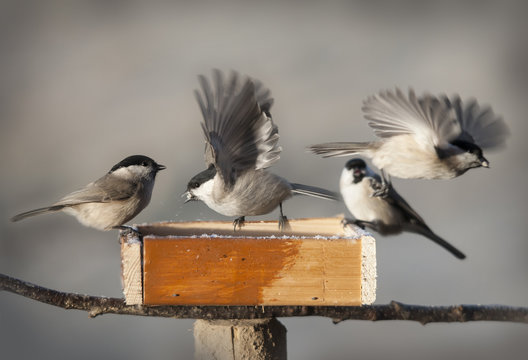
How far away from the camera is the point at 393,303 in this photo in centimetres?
171

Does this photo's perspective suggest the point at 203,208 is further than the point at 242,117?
Yes

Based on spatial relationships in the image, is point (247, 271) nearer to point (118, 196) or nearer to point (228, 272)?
point (228, 272)

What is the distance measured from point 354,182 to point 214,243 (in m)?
1.41

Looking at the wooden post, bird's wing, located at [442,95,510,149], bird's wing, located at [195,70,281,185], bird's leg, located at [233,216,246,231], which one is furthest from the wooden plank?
bird's wing, located at [442,95,510,149]

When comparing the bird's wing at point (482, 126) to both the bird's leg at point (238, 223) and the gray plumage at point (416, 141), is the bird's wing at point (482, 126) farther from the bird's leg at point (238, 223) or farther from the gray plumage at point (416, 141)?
the bird's leg at point (238, 223)

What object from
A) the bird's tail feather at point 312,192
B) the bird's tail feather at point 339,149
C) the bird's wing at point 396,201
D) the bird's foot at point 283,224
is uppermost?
the bird's tail feather at point 339,149

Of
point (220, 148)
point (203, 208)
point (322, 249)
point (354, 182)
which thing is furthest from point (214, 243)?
point (354, 182)

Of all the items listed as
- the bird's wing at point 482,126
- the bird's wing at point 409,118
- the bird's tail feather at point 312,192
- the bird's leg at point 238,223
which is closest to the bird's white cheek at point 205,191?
the bird's leg at point 238,223

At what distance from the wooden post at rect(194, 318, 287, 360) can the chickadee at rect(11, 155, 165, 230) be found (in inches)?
32.3

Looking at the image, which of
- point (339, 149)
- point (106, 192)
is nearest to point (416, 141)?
point (339, 149)

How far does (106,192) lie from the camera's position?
95.2 inches

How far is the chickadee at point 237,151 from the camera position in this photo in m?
1.87

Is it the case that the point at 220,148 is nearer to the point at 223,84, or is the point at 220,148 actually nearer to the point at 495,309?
the point at 223,84

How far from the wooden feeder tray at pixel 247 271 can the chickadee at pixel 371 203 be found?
1213 mm
